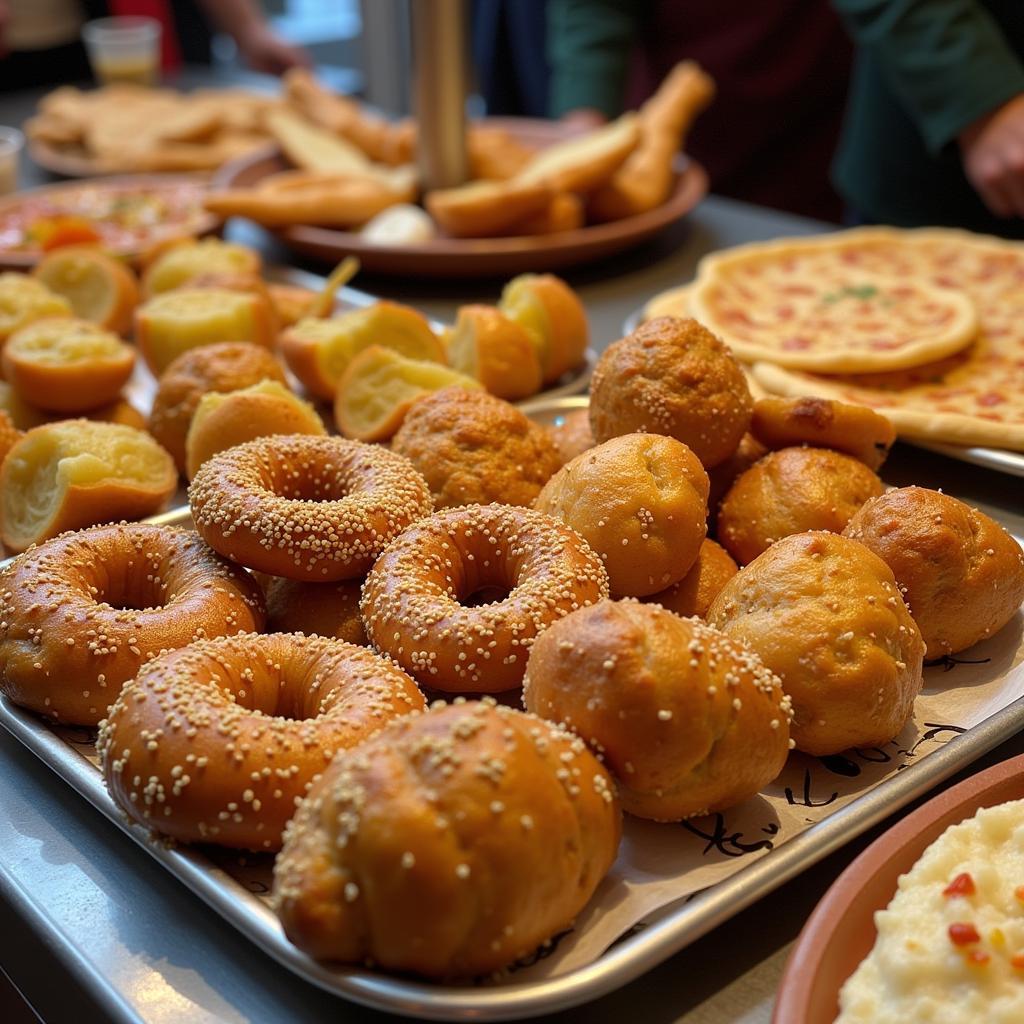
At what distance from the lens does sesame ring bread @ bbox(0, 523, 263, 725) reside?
1500 mm

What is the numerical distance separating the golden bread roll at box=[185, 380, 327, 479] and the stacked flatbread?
1.11 m

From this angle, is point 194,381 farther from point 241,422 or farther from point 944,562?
point 944,562

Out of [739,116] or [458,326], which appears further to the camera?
[739,116]

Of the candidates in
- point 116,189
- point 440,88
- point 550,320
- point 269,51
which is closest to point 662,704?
point 550,320

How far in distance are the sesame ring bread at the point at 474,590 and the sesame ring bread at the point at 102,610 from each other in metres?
0.23

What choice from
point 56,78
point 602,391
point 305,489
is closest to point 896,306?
point 602,391

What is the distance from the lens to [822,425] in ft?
6.11

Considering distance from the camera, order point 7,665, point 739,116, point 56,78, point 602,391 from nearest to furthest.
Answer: point 7,665
point 602,391
point 739,116
point 56,78

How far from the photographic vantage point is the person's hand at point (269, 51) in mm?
6184

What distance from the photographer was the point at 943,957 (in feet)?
3.49

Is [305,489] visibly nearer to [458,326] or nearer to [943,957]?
[458,326]

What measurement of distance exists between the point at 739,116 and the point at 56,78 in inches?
149

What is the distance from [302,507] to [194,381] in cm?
71

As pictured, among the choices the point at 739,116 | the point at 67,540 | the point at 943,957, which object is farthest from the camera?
the point at 739,116
